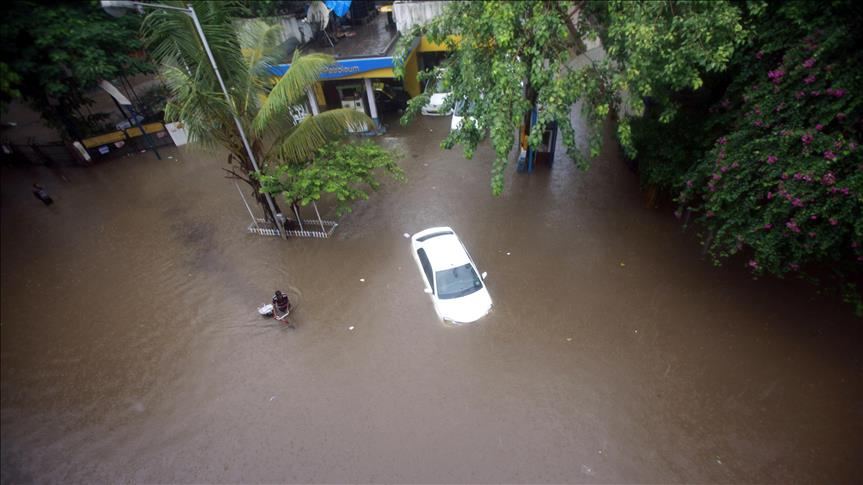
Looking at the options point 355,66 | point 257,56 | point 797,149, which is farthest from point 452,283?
point 355,66

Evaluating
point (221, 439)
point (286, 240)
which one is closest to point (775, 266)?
point (221, 439)

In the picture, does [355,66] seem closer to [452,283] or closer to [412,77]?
[412,77]

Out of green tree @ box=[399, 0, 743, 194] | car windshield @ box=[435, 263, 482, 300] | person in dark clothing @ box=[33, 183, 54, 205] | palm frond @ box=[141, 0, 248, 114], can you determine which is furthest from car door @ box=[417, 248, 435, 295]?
person in dark clothing @ box=[33, 183, 54, 205]

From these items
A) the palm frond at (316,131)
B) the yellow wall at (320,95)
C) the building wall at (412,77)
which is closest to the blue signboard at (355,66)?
the yellow wall at (320,95)

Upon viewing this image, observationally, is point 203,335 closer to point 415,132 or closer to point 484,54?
point 484,54

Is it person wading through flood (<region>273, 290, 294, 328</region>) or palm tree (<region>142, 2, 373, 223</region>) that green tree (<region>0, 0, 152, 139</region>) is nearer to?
palm tree (<region>142, 2, 373, 223</region>)

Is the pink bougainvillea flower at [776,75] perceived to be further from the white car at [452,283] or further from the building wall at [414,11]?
the building wall at [414,11]
